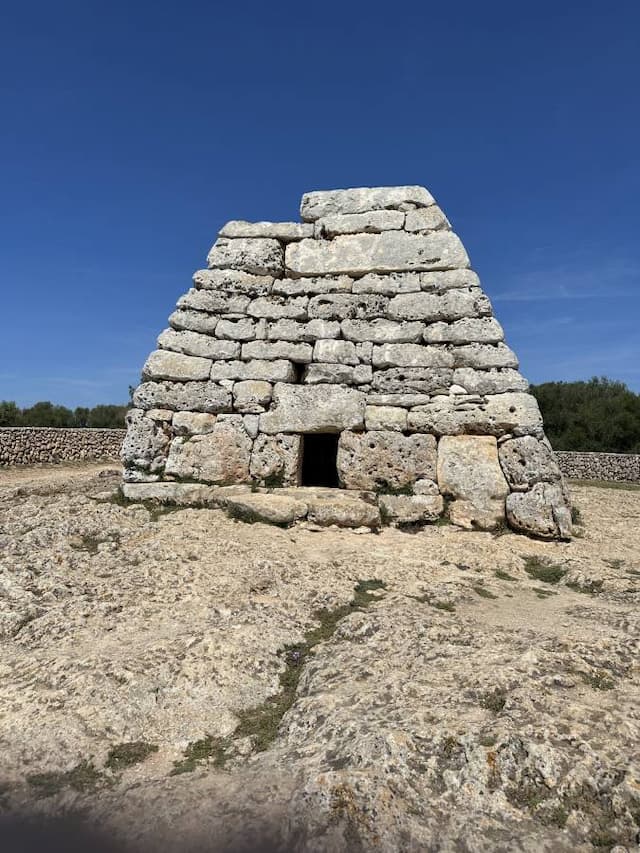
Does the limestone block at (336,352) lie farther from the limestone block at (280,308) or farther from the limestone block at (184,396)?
the limestone block at (184,396)

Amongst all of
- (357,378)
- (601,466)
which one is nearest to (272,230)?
(357,378)

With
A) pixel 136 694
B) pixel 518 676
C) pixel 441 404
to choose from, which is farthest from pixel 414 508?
pixel 136 694

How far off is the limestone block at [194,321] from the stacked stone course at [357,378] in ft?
0.10

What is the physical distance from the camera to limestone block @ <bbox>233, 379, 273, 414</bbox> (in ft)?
24.1

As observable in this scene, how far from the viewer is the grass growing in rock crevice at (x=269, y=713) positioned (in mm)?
2721

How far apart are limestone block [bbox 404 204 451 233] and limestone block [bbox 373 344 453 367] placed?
5.54 feet

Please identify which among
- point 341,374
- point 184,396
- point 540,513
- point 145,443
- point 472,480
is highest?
point 341,374

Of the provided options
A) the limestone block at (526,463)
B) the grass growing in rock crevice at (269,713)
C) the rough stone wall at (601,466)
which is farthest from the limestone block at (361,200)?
the rough stone wall at (601,466)

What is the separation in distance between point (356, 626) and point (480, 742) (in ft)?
4.96

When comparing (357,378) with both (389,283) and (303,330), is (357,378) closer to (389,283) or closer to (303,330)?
(303,330)

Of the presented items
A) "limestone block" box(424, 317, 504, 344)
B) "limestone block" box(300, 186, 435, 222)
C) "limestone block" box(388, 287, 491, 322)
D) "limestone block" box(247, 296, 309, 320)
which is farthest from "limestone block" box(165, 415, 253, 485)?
"limestone block" box(300, 186, 435, 222)

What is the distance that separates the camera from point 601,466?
19.7 metres

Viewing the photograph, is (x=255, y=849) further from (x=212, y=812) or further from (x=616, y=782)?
(x=616, y=782)

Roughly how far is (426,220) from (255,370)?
10.0 feet
